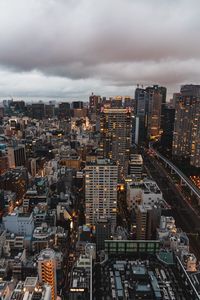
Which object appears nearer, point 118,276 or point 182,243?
point 118,276

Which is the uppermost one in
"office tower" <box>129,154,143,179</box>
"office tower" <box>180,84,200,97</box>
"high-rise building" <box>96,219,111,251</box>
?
"office tower" <box>180,84,200,97</box>

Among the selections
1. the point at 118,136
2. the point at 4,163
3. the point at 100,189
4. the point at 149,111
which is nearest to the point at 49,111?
the point at 149,111

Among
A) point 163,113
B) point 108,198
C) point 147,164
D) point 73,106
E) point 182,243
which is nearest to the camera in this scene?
point 182,243

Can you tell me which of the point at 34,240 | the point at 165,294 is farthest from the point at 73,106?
the point at 165,294

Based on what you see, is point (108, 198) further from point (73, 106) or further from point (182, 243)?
point (73, 106)

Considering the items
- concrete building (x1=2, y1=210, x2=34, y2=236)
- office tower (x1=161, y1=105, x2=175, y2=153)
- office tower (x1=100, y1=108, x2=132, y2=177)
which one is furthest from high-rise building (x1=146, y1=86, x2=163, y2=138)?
concrete building (x1=2, y1=210, x2=34, y2=236)

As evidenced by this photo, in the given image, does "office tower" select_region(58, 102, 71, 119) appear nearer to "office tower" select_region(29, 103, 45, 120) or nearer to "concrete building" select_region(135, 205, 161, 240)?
"office tower" select_region(29, 103, 45, 120)

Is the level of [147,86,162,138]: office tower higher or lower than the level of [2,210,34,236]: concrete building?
higher
